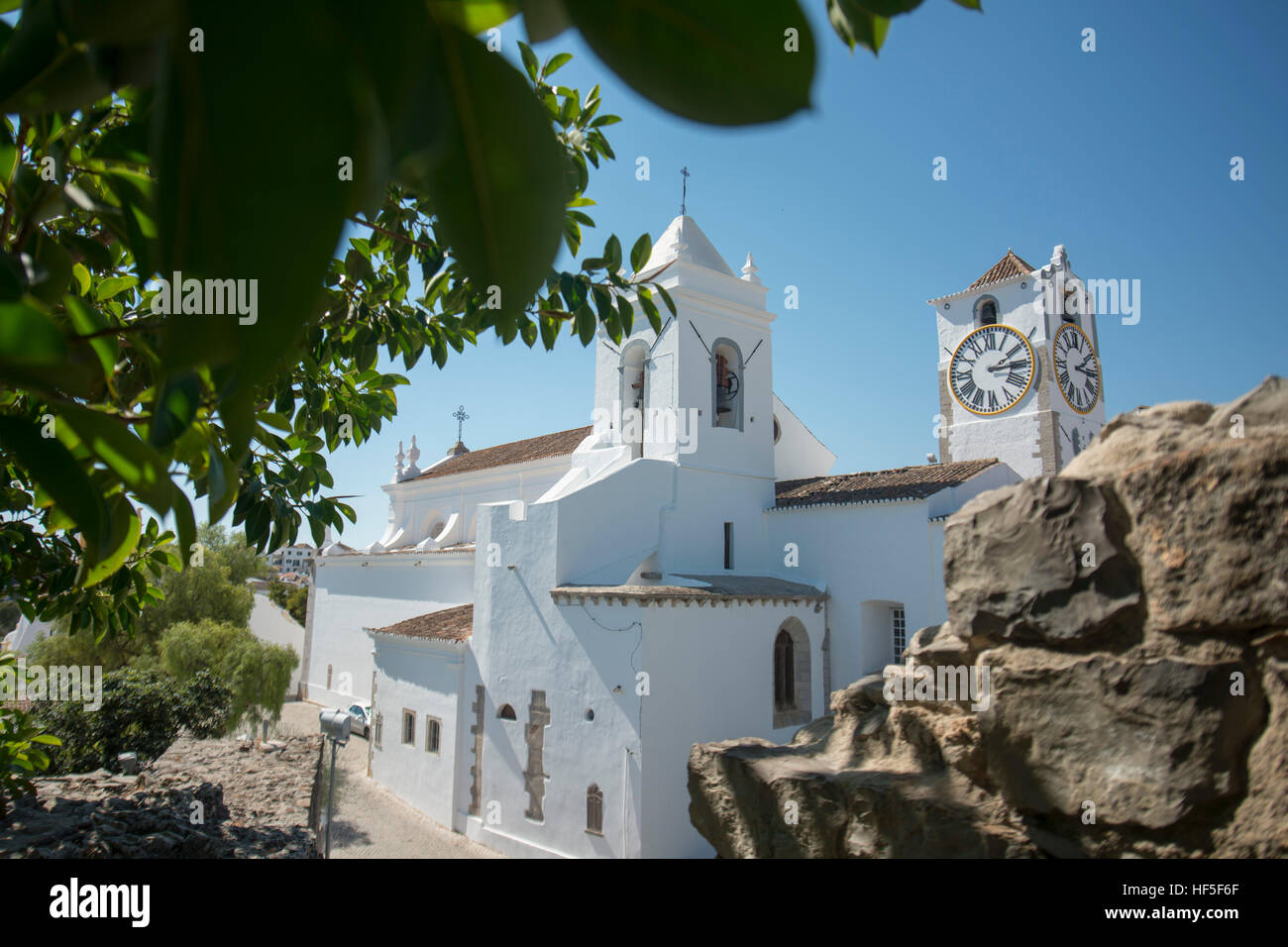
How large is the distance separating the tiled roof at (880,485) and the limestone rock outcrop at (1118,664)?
9.00 meters

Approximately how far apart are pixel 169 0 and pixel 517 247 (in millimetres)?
150

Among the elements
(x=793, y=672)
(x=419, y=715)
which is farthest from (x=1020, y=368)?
(x=419, y=715)

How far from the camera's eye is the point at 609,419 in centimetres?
1484

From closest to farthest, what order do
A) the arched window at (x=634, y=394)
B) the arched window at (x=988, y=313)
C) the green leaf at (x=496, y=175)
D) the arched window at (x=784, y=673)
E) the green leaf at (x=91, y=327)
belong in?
the green leaf at (x=496, y=175) → the green leaf at (x=91, y=327) → the arched window at (x=784, y=673) → the arched window at (x=634, y=394) → the arched window at (x=988, y=313)

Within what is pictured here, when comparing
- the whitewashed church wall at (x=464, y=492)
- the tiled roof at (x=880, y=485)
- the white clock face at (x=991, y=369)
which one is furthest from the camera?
the whitewashed church wall at (x=464, y=492)

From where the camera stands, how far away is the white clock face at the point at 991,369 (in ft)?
60.5

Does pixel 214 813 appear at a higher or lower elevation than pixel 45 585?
lower

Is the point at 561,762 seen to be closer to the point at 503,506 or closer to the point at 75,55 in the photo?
the point at 503,506

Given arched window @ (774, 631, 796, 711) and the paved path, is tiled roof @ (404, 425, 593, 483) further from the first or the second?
the paved path

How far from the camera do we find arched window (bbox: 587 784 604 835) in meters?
11.0

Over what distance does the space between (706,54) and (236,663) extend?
20478 mm

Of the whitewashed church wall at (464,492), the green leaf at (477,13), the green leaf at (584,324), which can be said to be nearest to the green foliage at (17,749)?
the green leaf at (584,324)

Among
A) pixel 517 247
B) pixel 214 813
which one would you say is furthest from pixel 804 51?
pixel 214 813

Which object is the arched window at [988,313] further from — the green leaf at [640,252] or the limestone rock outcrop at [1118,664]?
the green leaf at [640,252]
